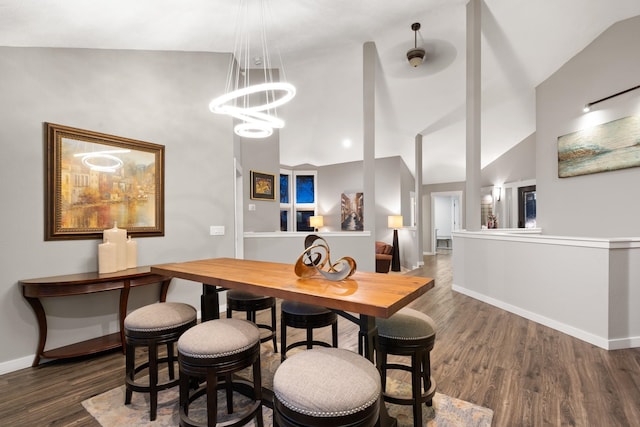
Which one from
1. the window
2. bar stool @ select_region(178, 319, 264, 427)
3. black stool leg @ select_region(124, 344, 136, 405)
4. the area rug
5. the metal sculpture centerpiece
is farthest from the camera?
the window

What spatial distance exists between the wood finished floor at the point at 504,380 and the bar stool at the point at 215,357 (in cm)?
84

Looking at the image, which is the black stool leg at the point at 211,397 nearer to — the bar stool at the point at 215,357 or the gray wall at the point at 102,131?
the bar stool at the point at 215,357

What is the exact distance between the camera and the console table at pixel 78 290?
2.29 meters

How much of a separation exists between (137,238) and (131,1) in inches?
84.8

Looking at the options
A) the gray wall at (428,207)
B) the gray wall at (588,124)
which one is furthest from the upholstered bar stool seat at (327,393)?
the gray wall at (428,207)

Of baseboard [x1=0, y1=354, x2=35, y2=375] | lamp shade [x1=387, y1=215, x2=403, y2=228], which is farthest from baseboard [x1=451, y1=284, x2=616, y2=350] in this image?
baseboard [x1=0, y1=354, x2=35, y2=375]

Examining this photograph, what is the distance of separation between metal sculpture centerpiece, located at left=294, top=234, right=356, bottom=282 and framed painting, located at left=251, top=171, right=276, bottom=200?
356 cm

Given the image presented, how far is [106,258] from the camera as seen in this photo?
2666mm

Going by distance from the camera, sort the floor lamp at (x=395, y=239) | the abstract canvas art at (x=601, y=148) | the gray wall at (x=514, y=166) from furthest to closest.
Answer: the gray wall at (x=514, y=166) < the floor lamp at (x=395, y=239) < the abstract canvas art at (x=601, y=148)

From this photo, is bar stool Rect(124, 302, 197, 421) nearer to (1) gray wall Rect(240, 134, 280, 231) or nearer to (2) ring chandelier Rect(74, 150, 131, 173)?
(2) ring chandelier Rect(74, 150, 131, 173)

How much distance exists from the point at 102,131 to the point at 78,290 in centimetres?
149

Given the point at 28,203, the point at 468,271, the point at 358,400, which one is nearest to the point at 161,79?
the point at 28,203

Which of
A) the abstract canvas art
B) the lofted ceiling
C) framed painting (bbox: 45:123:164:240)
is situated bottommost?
framed painting (bbox: 45:123:164:240)

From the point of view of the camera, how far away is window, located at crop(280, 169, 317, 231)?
8906mm
